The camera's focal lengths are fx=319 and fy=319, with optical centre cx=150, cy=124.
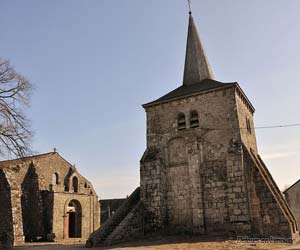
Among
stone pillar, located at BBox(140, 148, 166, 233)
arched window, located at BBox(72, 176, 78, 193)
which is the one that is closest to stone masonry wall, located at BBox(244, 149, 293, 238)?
stone pillar, located at BBox(140, 148, 166, 233)

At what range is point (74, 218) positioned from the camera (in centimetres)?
2900

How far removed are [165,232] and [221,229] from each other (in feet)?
10.2

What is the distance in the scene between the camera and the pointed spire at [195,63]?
21381 millimetres

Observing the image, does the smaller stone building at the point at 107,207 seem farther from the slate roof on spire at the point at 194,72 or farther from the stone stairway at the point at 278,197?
the stone stairway at the point at 278,197

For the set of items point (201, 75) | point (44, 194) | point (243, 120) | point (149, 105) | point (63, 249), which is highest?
point (201, 75)

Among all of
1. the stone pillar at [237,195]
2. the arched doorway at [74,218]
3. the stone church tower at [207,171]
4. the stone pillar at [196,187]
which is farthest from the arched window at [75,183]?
the stone pillar at [237,195]

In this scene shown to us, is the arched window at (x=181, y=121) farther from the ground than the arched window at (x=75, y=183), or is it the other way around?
the arched window at (x=181, y=121)

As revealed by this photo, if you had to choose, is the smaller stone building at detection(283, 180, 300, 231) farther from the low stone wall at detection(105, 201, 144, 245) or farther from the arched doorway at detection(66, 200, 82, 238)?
the arched doorway at detection(66, 200, 82, 238)

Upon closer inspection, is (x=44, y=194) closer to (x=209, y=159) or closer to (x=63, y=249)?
(x=63, y=249)

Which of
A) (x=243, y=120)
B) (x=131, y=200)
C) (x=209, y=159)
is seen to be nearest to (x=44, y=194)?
(x=131, y=200)

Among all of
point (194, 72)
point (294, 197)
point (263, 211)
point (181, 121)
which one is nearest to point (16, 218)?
point (181, 121)

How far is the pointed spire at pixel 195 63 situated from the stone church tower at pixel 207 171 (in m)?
0.75

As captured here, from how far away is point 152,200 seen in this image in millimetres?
18188

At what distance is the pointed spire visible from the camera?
2138 cm
